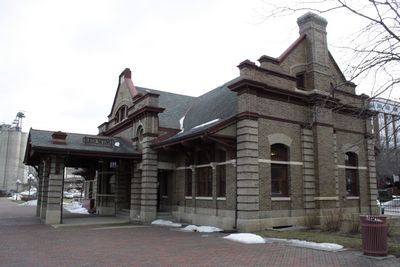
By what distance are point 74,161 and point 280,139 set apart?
17.0 metres

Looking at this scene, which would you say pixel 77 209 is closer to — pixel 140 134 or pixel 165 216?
pixel 140 134

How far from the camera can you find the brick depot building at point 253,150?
17453 mm

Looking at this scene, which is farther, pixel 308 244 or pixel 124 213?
pixel 124 213

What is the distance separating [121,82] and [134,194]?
31.8 ft

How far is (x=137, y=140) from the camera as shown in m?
24.8

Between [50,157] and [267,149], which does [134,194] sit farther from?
[267,149]

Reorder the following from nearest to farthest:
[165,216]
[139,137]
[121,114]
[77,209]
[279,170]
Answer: [279,170], [165,216], [139,137], [121,114], [77,209]

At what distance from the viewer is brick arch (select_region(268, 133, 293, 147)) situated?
1816cm

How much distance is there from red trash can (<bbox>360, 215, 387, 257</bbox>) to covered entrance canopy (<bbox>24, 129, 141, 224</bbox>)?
1504 centimetres

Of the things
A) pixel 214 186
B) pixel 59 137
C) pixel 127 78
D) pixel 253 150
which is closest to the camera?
pixel 253 150

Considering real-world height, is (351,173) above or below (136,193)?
above

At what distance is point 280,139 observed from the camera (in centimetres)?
1848

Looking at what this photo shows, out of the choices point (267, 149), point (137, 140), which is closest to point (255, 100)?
point (267, 149)

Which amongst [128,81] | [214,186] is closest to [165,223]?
[214,186]
